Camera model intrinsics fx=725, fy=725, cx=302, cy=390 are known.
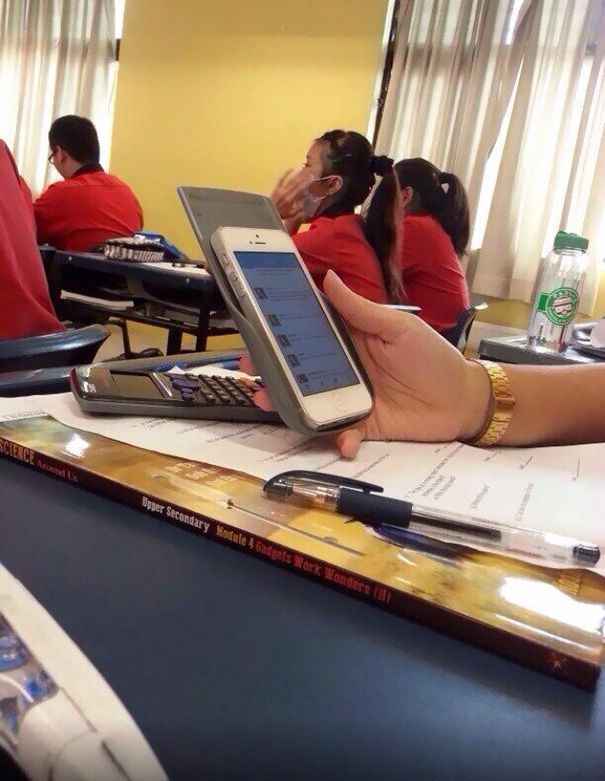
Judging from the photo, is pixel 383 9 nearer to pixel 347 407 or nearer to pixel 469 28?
pixel 469 28

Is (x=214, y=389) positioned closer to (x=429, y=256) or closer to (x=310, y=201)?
(x=310, y=201)

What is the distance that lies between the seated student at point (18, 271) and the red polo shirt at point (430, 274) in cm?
158

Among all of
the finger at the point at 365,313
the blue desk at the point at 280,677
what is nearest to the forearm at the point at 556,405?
the finger at the point at 365,313

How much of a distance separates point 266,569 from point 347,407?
0.23 m

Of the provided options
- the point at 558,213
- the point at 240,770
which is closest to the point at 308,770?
the point at 240,770

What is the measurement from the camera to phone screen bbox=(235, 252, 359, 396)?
579 millimetres

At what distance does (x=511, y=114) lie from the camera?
3369mm

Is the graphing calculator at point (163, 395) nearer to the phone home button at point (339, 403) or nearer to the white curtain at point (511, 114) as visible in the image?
the phone home button at point (339, 403)

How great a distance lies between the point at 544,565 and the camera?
0.40 metres

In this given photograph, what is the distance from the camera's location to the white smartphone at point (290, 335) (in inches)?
22.0

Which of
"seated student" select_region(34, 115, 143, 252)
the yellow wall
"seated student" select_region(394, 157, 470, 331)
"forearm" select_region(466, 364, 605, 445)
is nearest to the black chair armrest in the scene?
"forearm" select_region(466, 364, 605, 445)

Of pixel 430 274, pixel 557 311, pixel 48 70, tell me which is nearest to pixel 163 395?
pixel 557 311

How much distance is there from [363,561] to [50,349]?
68cm

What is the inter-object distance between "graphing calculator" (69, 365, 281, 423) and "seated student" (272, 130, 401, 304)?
155 centimetres
